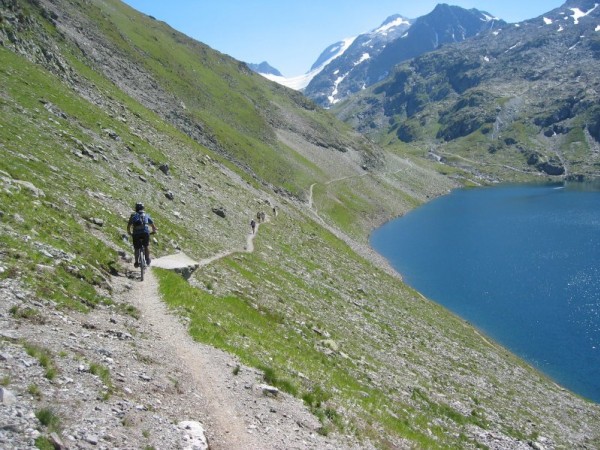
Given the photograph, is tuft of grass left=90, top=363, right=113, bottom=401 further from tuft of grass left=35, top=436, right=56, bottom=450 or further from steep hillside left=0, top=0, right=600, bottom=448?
tuft of grass left=35, top=436, right=56, bottom=450

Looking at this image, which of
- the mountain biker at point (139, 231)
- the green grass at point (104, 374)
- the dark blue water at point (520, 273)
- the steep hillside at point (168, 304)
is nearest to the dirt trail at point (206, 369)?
the steep hillside at point (168, 304)

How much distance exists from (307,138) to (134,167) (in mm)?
123690

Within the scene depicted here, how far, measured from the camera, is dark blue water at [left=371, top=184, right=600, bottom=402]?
196 feet

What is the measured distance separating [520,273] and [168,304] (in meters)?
85.6

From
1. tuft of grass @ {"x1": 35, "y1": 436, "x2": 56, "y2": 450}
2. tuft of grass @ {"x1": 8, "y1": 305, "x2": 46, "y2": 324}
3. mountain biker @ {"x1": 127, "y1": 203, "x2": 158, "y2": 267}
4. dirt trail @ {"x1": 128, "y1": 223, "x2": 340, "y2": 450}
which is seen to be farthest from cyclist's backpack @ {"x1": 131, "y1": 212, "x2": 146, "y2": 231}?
tuft of grass @ {"x1": 35, "y1": 436, "x2": 56, "y2": 450}

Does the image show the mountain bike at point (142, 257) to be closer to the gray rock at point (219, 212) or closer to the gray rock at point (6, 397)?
the gray rock at point (6, 397)

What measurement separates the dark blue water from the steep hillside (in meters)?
8.13

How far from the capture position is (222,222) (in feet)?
172

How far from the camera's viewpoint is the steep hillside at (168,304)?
13.0 m

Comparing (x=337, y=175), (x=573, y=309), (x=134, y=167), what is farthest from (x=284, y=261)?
(x=337, y=175)

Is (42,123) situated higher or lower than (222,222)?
higher

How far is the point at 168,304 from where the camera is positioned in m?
21.3

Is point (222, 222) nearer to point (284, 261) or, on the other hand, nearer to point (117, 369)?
point (284, 261)

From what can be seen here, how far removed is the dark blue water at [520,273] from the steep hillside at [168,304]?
813cm
